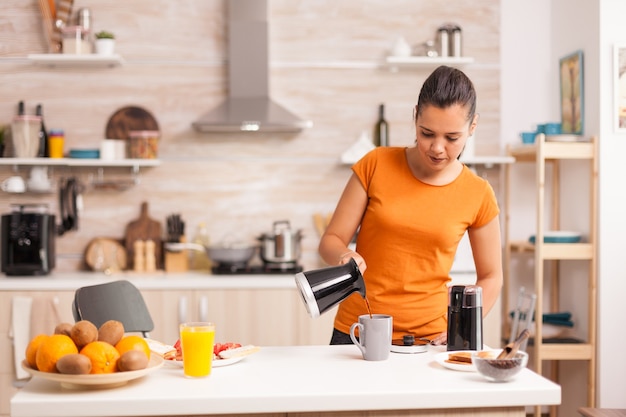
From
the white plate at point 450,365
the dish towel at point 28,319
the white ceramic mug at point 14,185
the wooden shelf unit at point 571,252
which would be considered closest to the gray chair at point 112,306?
the white plate at point 450,365

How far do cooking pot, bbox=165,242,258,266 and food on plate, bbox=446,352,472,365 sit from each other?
230cm

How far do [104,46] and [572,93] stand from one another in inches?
97.0

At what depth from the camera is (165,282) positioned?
3.94 metres

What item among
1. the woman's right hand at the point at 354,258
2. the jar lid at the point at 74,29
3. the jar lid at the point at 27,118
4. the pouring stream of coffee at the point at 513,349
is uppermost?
the jar lid at the point at 74,29

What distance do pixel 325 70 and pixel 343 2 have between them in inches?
15.2

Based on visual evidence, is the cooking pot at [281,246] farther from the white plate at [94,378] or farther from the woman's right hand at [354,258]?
the white plate at [94,378]

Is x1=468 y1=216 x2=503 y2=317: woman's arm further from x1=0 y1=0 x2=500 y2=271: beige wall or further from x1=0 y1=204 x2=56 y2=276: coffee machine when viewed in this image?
x1=0 y1=204 x2=56 y2=276: coffee machine

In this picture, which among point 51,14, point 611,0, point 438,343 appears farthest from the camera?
point 51,14

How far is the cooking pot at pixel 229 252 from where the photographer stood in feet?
13.6

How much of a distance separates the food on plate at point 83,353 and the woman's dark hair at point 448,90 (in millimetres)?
977

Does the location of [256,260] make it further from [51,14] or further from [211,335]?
[211,335]

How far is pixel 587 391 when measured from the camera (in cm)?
398

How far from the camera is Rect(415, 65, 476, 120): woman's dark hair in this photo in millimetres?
2113

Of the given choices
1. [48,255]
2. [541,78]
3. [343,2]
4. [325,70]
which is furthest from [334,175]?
[48,255]
